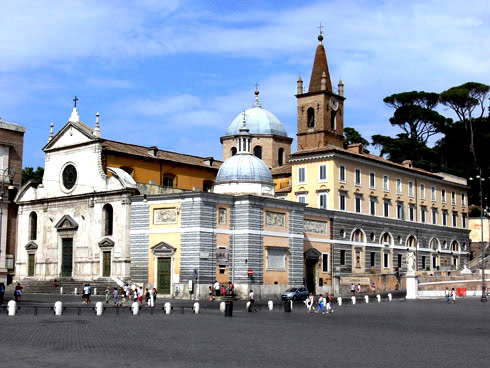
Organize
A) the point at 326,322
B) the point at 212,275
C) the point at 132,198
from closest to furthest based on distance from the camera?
the point at 326,322 → the point at 212,275 → the point at 132,198

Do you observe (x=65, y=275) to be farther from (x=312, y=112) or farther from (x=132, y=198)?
(x=312, y=112)

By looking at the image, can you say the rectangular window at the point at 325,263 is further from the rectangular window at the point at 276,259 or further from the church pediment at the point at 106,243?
the church pediment at the point at 106,243

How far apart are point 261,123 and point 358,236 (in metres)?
16.9

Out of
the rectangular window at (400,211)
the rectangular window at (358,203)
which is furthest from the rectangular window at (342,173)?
the rectangular window at (400,211)

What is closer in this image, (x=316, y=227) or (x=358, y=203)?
(x=316, y=227)

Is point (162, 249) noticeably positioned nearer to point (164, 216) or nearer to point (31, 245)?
point (164, 216)

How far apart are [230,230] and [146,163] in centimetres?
1198

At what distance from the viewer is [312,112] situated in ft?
215

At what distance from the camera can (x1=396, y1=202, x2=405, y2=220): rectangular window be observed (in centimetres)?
6821

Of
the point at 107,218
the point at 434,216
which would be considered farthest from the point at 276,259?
the point at 434,216

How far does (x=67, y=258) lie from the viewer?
56.8 metres

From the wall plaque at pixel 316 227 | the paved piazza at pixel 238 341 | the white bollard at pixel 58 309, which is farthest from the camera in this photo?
the wall plaque at pixel 316 227

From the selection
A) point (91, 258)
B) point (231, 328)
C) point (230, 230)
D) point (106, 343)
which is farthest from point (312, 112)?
point (106, 343)

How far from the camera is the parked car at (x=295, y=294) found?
49312 mm
